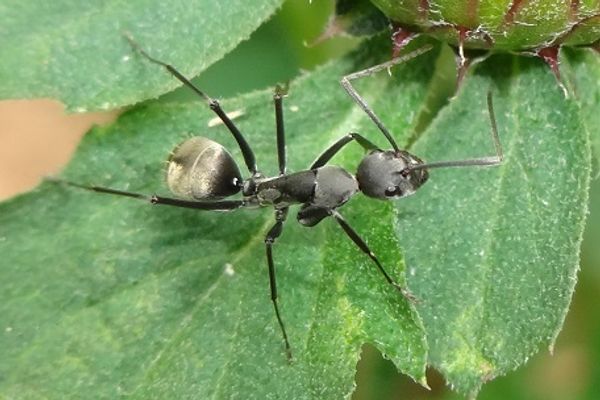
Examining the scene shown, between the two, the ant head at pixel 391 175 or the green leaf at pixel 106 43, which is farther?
the ant head at pixel 391 175

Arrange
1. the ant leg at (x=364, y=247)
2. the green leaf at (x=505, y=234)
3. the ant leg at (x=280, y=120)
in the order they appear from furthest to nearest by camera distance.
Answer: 1. the ant leg at (x=280, y=120)
2. the green leaf at (x=505, y=234)
3. the ant leg at (x=364, y=247)

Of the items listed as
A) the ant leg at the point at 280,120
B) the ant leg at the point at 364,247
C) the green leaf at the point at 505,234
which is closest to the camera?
the ant leg at the point at 364,247

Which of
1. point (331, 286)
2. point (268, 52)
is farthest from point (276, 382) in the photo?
point (268, 52)

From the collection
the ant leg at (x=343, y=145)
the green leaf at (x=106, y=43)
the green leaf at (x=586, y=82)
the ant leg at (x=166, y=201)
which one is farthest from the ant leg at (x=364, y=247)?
the green leaf at (x=586, y=82)

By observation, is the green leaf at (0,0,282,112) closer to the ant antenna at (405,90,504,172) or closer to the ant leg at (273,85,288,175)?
the ant leg at (273,85,288,175)

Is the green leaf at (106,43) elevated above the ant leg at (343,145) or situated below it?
above

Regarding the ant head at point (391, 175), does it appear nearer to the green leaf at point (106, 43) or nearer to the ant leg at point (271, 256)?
the ant leg at point (271, 256)

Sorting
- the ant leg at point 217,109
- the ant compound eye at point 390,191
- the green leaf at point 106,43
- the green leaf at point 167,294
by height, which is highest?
the green leaf at point 106,43

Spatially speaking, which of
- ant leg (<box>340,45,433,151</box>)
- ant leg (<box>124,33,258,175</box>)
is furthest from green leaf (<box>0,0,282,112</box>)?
ant leg (<box>340,45,433,151</box>)

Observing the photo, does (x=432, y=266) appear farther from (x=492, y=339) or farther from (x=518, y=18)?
(x=518, y=18)
